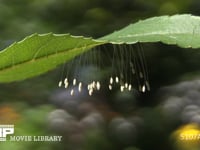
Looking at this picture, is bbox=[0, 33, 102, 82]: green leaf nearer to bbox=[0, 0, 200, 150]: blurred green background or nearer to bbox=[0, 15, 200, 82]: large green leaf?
bbox=[0, 15, 200, 82]: large green leaf

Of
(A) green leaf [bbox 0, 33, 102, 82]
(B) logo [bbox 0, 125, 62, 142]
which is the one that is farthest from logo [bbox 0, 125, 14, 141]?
(A) green leaf [bbox 0, 33, 102, 82]

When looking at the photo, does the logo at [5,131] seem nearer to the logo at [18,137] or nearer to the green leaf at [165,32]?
the logo at [18,137]

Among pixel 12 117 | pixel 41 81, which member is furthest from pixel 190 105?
pixel 12 117

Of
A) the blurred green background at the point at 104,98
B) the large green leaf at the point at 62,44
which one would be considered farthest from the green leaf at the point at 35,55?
the blurred green background at the point at 104,98

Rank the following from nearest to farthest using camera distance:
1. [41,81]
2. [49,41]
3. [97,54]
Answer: [49,41] → [97,54] → [41,81]

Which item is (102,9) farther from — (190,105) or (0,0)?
(190,105)
